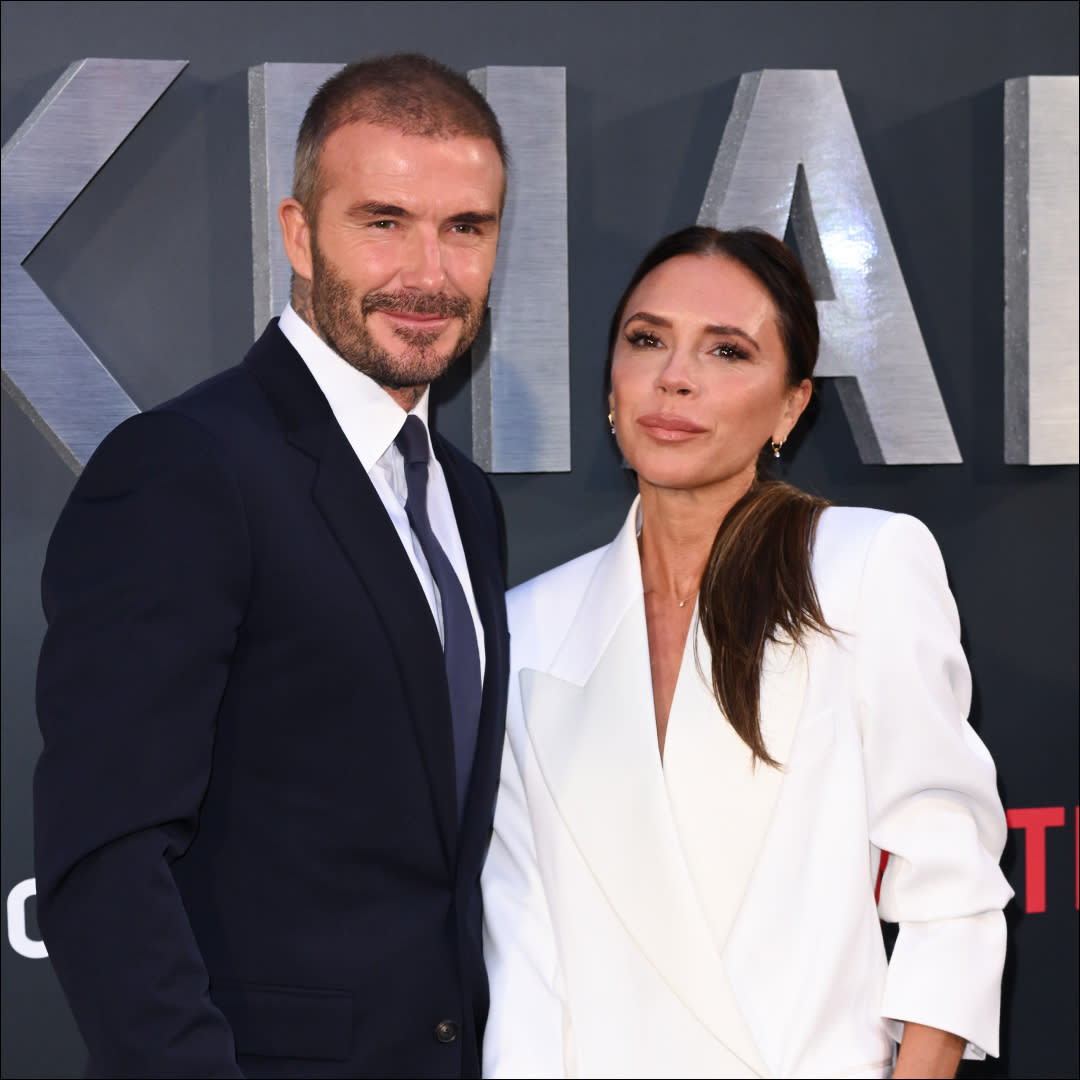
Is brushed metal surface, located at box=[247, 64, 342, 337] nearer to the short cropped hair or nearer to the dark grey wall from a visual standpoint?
the dark grey wall

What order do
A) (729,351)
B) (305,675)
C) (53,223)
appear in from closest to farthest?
(305,675), (729,351), (53,223)

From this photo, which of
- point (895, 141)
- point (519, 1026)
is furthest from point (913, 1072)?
point (895, 141)

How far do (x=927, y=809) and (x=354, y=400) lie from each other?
948 mm

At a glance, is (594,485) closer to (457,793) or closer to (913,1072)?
(457,793)

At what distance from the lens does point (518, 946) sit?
2070mm

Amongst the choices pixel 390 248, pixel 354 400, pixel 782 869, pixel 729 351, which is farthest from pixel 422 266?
pixel 782 869

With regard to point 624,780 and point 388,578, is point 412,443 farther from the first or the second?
point 624,780

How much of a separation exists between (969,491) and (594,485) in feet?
2.70

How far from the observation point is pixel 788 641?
81.0 inches

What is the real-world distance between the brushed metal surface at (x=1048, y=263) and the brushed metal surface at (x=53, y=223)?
1.75 m

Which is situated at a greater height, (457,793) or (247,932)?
(457,793)

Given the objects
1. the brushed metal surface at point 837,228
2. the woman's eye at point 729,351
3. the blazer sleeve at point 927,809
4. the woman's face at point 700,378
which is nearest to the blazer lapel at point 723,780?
the blazer sleeve at point 927,809

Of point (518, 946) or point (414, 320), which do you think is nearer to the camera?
point (414, 320)

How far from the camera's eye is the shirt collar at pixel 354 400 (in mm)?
1929
